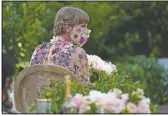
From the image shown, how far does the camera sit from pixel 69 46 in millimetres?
4305

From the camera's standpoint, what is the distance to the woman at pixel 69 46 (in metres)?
4.21

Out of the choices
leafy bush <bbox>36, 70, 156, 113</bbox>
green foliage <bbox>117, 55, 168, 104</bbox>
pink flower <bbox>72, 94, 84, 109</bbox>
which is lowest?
pink flower <bbox>72, 94, 84, 109</bbox>

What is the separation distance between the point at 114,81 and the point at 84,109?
1166mm

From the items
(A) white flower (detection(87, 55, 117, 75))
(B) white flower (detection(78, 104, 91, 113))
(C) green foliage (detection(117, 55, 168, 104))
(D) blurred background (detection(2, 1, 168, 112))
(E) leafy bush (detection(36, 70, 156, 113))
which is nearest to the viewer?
(B) white flower (detection(78, 104, 91, 113))

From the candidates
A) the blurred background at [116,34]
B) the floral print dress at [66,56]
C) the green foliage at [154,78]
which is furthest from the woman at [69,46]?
the green foliage at [154,78]

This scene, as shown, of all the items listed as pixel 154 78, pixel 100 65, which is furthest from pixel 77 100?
pixel 154 78

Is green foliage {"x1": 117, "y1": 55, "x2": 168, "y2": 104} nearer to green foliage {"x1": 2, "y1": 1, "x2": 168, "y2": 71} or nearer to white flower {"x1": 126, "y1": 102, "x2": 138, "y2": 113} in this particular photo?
green foliage {"x1": 2, "y1": 1, "x2": 168, "y2": 71}

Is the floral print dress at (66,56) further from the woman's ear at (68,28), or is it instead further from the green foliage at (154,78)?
the green foliage at (154,78)

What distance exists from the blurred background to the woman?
8.93ft

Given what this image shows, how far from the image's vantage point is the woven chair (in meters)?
3.89

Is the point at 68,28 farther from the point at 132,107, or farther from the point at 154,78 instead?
the point at 154,78

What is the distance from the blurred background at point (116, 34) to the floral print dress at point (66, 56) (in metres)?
2.71

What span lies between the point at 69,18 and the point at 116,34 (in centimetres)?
1244

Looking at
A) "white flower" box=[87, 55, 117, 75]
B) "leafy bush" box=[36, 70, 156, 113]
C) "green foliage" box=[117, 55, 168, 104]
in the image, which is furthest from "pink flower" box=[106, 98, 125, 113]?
"green foliage" box=[117, 55, 168, 104]
